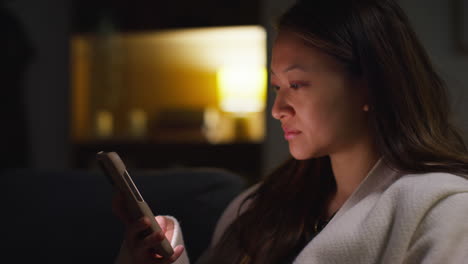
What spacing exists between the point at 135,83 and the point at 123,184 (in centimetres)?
241

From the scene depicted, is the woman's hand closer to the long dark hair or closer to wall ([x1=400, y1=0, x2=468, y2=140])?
the long dark hair

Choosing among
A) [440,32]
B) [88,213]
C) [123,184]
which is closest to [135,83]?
[440,32]

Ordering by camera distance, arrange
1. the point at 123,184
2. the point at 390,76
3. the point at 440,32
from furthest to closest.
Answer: the point at 440,32 < the point at 390,76 < the point at 123,184

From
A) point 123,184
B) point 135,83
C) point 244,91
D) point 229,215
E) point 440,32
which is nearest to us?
point 123,184

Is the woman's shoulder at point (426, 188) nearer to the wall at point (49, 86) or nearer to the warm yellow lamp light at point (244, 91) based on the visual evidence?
the warm yellow lamp light at point (244, 91)

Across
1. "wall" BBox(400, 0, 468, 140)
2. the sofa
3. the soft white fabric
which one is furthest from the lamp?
the soft white fabric

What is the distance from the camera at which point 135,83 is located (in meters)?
3.02

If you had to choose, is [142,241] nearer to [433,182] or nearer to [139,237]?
[139,237]

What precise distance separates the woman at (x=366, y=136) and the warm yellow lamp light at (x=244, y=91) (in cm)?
187

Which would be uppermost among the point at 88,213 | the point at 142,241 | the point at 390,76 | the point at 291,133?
the point at 390,76

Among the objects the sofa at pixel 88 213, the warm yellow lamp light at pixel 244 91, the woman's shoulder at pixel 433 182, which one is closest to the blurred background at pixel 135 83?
the warm yellow lamp light at pixel 244 91

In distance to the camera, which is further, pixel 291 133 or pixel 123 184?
pixel 291 133

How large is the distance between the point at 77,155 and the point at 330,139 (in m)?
2.23

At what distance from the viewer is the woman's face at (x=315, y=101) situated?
822 mm
